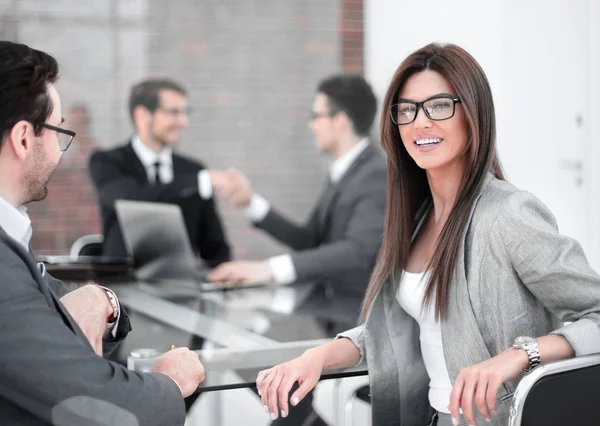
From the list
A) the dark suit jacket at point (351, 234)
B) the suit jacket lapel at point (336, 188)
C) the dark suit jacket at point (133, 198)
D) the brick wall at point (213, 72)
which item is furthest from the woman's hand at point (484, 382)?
the brick wall at point (213, 72)

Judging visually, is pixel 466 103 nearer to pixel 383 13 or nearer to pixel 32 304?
pixel 32 304

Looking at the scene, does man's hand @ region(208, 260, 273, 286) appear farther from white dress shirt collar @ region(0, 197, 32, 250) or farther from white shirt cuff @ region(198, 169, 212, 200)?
white dress shirt collar @ region(0, 197, 32, 250)

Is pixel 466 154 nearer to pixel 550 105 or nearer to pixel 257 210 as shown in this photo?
pixel 257 210

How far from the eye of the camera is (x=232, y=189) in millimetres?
3932

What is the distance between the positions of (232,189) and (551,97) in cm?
158

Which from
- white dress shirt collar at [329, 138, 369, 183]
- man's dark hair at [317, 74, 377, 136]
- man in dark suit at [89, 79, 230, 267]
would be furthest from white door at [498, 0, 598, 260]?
man in dark suit at [89, 79, 230, 267]

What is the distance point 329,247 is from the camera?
346cm

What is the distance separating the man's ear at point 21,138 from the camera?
1397 millimetres

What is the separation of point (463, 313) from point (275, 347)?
59 cm

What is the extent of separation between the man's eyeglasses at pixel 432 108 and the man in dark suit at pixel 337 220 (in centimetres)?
Result: 92

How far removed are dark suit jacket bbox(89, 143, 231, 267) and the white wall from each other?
1.54 metres

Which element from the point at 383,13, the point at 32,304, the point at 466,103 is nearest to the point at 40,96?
the point at 32,304

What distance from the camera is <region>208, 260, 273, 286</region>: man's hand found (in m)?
3.32

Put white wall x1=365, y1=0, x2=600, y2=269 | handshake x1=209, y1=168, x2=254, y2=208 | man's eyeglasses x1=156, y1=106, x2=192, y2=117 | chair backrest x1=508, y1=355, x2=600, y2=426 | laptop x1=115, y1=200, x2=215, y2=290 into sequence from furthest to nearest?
man's eyeglasses x1=156, y1=106, x2=192, y2=117 → white wall x1=365, y1=0, x2=600, y2=269 → handshake x1=209, y1=168, x2=254, y2=208 → laptop x1=115, y1=200, x2=215, y2=290 → chair backrest x1=508, y1=355, x2=600, y2=426
